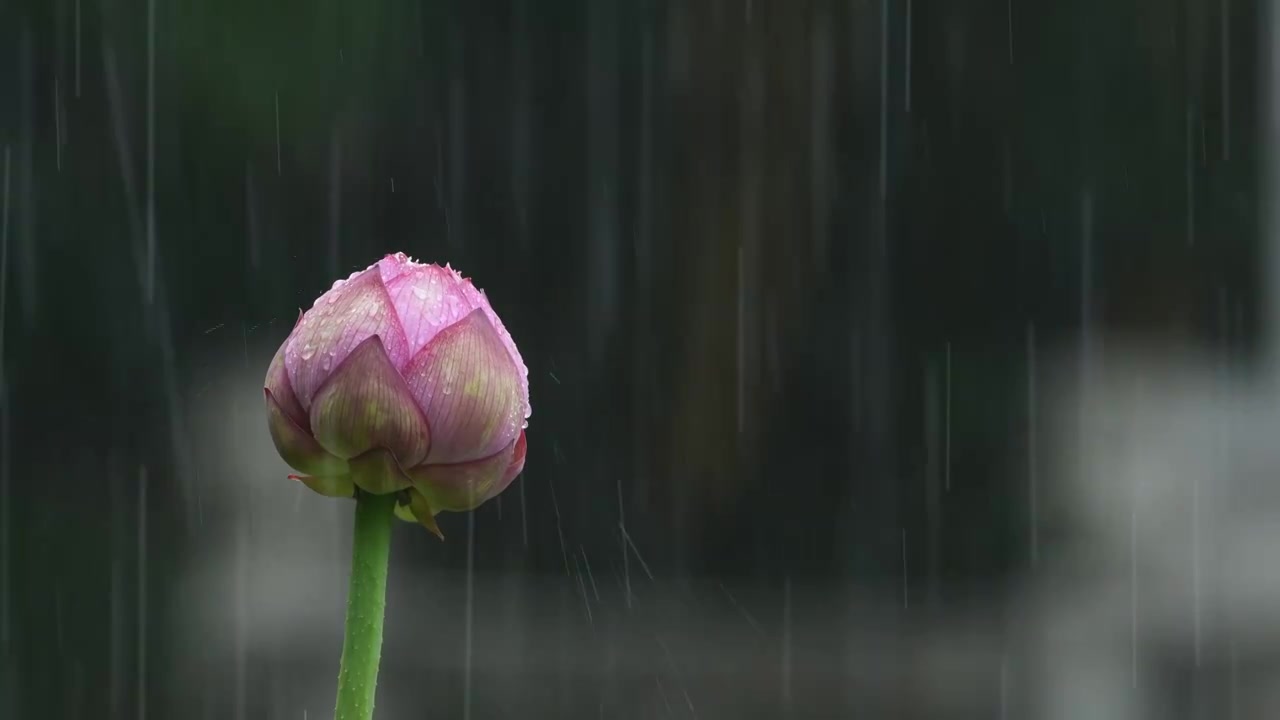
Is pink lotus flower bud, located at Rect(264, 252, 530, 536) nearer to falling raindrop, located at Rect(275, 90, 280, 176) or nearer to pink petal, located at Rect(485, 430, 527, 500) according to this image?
pink petal, located at Rect(485, 430, 527, 500)

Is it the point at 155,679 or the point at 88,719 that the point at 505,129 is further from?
the point at 88,719

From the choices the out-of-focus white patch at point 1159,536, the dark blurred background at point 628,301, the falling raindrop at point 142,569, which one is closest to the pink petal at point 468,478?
the dark blurred background at point 628,301

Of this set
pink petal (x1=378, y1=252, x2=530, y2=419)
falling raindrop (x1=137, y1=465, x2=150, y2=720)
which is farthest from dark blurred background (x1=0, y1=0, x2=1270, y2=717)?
pink petal (x1=378, y1=252, x2=530, y2=419)

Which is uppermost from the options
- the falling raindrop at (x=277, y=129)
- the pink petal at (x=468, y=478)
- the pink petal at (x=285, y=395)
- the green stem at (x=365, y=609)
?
the falling raindrop at (x=277, y=129)

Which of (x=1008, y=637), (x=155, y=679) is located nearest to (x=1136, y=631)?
(x=1008, y=637)

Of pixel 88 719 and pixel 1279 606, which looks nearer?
pixel 1279 606

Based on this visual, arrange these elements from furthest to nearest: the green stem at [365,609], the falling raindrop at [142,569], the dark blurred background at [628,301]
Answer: the falling raindrop at [142,569] < the dark blurred background at [628,301] < the green stem at [365,609]

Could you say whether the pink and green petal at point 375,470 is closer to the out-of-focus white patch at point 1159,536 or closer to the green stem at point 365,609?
the green stem at point 365,609

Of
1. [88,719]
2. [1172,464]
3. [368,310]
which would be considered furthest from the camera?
[88,719]
